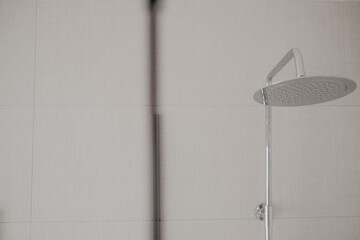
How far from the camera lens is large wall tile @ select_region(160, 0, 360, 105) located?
0.93 meters

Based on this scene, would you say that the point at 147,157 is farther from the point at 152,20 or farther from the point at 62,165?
the point at 152,20

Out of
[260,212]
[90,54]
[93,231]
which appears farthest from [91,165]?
[260,212]

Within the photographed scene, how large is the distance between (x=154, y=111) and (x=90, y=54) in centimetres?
26

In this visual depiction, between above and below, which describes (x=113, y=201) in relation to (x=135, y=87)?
below

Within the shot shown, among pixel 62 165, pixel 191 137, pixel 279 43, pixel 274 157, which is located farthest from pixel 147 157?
pixel 279 43

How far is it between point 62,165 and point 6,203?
18cm

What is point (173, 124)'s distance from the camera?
91 centimetres

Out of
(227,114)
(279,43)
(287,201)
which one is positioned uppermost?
(279,43)

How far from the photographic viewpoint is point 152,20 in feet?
3.10

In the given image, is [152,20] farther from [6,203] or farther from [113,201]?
[6,203]

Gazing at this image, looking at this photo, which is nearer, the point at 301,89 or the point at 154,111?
the point at 301,89

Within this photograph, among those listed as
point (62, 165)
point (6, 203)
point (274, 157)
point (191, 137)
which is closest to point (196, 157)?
point (191, 137)

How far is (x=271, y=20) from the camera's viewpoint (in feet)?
3.11

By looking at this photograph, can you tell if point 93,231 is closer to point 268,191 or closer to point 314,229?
point 268,191
